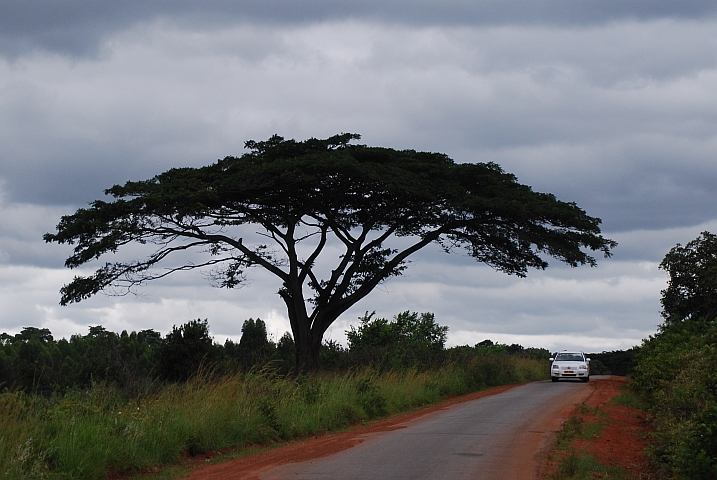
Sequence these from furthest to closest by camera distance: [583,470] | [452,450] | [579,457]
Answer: [452,450] < [579,457] < [583,470]

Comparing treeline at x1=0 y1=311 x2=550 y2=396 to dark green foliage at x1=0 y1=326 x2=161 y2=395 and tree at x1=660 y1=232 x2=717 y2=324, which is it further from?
tree at x1=660 y1=232 x2=717 y2=324

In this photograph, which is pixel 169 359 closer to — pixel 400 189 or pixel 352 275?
pixel 352 275

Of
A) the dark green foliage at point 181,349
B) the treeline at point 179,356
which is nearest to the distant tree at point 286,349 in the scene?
the treeline at point 179,356

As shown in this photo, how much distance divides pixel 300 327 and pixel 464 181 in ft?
29.7

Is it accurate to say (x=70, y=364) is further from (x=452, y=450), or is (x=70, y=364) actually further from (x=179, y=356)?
(x=452, y=450)

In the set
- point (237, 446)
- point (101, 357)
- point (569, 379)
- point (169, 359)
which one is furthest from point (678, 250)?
point (237, 446)

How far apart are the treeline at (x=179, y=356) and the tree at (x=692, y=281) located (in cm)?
1143

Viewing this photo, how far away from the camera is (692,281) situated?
43.2 m

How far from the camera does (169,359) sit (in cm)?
3400

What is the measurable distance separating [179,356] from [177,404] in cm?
1893

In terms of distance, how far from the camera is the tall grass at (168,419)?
36.4 feet

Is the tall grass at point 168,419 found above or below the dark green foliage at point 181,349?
below

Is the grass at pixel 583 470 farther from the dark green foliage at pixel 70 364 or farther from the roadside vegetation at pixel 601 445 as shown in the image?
the dark green foliage at pixel 70 364

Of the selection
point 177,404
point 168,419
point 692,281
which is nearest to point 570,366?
point 692,281
